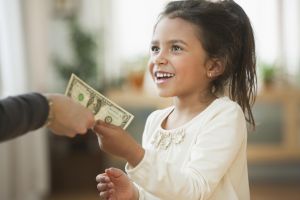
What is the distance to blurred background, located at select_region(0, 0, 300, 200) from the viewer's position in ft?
15.2

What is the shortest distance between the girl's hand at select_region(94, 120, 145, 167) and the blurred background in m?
2.92

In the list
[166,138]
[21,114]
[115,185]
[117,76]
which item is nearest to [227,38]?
[166,138]

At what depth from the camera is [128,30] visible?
5.62m

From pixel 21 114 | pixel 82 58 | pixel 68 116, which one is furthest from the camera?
pixel 82 58

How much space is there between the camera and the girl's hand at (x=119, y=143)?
1.35m

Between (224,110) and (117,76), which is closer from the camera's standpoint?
(224,110)

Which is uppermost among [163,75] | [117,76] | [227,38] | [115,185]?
[227,38]

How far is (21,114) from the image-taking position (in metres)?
1.20

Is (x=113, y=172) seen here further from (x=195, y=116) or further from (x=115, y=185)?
(x=195, y=116)

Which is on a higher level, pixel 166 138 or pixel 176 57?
pixel 176 57

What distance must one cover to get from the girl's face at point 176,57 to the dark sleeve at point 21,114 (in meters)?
0.45

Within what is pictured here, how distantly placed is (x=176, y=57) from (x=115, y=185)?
0.42 meters

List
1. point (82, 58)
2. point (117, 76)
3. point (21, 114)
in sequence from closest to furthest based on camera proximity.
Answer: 1. point (21, 114)
2. point (82, 58)
3. point (117, 76)

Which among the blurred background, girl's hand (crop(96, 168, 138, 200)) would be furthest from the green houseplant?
girl's hand (crop(96, 168, 138, 200))
